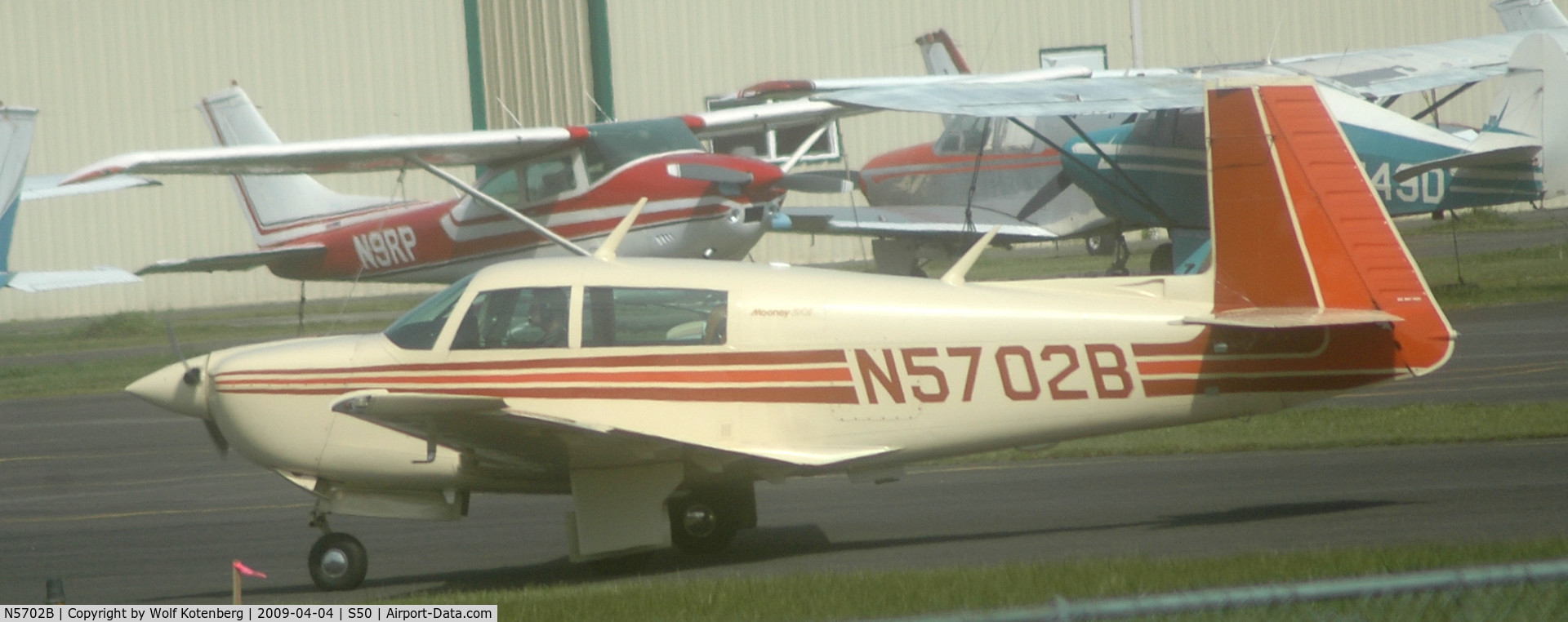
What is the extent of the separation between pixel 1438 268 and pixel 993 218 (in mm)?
7992

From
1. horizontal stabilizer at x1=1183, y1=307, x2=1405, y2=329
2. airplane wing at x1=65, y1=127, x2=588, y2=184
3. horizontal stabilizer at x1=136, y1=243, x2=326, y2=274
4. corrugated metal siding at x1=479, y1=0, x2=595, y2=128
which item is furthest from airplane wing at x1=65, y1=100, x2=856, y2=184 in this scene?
corrugated metal siding at x1=479, y1=0, x2=595, y2=128

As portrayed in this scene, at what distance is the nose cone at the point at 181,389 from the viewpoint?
828cm

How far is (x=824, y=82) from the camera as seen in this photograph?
1731 cm

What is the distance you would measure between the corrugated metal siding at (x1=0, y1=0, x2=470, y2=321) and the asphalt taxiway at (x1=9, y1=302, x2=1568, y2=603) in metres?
24.9

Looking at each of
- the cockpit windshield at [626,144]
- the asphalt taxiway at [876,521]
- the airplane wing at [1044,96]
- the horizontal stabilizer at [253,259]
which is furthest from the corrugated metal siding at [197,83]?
the asphalt taxiway at [876,521]

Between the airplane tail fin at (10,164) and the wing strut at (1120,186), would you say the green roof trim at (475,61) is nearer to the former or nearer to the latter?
the airplane tail fin at (10,164)

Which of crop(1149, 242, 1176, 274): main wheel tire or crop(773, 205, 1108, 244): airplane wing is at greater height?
crop(773, 205, 1108, 244): airplane wing

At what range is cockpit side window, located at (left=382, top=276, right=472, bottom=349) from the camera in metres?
8.30

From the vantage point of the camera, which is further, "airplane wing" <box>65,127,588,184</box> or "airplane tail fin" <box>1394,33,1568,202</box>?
"airplane wing" <box>65,127,588,184</box>

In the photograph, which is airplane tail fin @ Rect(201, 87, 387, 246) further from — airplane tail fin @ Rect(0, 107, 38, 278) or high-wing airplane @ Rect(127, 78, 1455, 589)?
high-wing airplane @ Rect(127, 78, 1455, 589)

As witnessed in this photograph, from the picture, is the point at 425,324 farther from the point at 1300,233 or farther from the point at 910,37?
the point at 910,37

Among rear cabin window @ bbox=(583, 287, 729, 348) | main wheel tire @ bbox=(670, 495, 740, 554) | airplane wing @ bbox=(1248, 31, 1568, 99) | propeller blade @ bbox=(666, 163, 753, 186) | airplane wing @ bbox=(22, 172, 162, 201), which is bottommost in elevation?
main wheel tire @ bbox=(670, 495, 740, 554)

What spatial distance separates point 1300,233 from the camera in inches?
320

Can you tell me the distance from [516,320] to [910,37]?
31.0m
